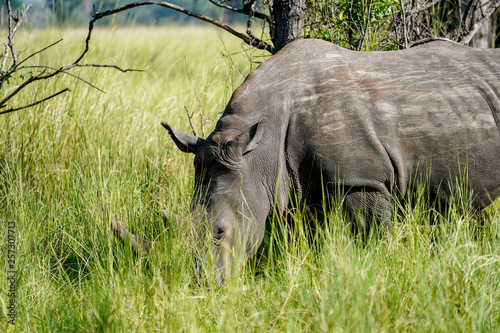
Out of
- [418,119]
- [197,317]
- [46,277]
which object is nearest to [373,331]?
[197,317]

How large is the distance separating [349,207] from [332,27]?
6.55ft

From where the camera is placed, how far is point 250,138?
9.90 feet

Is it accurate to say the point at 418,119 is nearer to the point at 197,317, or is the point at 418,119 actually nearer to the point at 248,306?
the point at 248,306

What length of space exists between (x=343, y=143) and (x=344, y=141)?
0.5 inches

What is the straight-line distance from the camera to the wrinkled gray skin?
3016mm

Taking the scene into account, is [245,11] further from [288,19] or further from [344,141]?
[344,141]

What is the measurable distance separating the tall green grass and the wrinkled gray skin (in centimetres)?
17

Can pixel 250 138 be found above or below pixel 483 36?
below

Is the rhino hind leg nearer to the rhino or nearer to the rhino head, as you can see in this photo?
the rhino

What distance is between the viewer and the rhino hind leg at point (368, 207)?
307 cm

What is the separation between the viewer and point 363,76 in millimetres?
3176

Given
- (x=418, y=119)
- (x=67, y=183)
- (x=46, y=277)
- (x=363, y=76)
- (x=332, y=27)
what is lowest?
(x=46, y=277)

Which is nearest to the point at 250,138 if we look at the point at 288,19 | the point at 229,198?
the point at 229,198

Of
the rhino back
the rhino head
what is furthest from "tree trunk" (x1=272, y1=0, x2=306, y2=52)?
the rhino head
